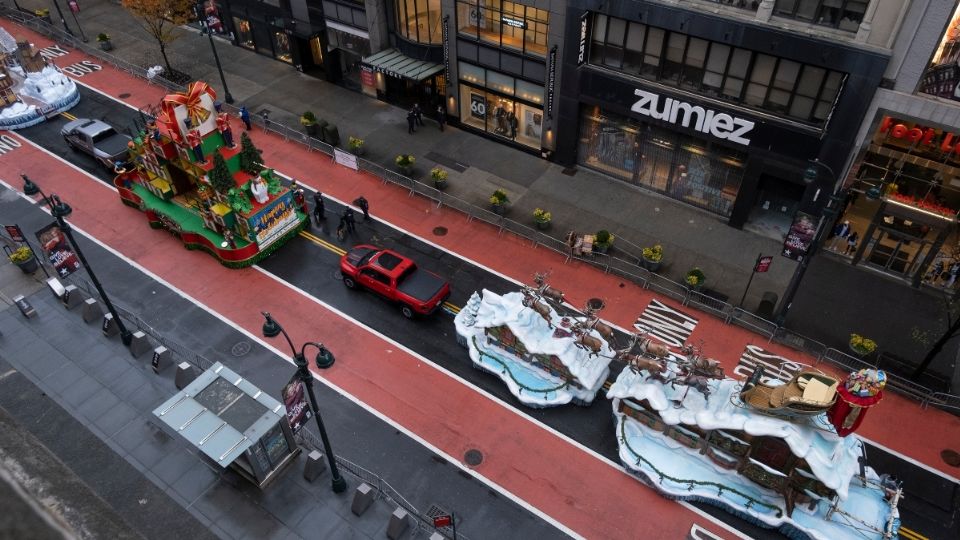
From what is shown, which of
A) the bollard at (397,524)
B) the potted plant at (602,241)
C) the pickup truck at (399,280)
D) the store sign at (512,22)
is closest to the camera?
the bollard at (397,524)

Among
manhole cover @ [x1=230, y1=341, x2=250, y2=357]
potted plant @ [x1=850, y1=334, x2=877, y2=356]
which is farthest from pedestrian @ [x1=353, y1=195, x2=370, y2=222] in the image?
potted plant @ [x1=850, y1=334, x2=877, y2=356]

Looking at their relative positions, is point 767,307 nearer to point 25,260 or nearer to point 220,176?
point 220,176

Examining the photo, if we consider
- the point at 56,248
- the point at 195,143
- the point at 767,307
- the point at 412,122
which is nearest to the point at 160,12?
the point at 412,122

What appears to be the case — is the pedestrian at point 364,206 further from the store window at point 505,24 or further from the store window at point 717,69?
the store window at point 717,69

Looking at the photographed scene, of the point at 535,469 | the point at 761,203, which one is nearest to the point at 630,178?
the point at 761,203

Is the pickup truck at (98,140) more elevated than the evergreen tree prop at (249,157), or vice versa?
the evergreen tree prop at (249,157)

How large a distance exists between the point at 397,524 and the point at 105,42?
41830mm

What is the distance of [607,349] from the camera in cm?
2280

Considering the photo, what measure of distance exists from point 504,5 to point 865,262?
20422 millimetres

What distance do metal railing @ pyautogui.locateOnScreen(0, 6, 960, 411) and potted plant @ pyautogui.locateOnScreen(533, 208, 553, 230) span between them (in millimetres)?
682

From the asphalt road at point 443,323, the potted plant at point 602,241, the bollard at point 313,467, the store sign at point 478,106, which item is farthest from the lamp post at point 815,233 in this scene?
the bollard at point 313,467

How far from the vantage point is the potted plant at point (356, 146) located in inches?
1352

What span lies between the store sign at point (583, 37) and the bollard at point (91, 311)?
2282 centimetres

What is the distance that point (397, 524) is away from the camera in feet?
59.1
